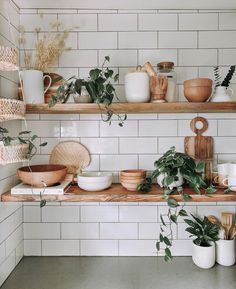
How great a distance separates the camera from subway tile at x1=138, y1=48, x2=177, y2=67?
1395mm

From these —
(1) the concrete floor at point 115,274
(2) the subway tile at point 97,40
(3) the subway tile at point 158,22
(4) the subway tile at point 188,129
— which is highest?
(3) the subway tile at point 158,22

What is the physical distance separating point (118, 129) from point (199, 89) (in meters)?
0.47

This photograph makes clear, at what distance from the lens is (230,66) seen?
1387mm

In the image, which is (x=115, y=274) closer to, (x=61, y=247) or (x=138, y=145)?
(x=61, y=247)

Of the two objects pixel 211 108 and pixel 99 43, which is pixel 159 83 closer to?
pixel 211 108

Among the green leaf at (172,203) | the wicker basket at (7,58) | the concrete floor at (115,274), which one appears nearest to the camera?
the wicker basket at (7,58)

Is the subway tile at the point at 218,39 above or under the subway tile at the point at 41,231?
above

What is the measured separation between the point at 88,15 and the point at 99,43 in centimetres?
15

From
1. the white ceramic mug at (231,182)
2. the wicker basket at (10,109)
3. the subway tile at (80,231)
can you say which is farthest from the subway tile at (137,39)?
the subway tile at (80,231)

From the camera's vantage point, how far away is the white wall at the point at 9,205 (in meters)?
1.18

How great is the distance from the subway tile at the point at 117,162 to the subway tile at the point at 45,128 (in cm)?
28

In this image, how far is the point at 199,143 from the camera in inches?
54.9

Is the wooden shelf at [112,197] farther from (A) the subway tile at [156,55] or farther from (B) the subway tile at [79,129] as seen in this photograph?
(A) the subway tile at [156,55]

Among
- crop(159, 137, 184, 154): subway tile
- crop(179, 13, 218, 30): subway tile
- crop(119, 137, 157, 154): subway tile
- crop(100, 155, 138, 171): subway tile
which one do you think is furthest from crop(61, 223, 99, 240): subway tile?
crop(179, 13, 218, 30): subway tile
